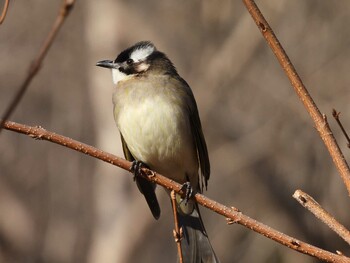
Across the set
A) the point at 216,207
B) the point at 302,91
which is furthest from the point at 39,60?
the point at 216,207

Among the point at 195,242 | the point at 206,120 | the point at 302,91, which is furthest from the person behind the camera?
the point at 206,120

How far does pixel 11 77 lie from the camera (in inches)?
351

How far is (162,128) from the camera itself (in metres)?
4.00

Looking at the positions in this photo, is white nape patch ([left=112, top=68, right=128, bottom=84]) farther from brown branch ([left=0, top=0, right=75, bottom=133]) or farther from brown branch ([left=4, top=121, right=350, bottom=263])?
brown branch ([left=0, top=0, right=75, bottom=133])

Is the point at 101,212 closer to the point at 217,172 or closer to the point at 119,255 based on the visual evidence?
the point at 119,255

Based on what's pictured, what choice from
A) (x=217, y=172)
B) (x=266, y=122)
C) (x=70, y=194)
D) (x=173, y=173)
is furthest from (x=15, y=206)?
(x=173, y=173)

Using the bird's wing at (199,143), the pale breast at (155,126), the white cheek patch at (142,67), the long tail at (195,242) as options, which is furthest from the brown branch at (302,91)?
the white cheek patch at (142,67)

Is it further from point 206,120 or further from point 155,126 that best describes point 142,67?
point 206,120

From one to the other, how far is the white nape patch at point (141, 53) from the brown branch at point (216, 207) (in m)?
1.46

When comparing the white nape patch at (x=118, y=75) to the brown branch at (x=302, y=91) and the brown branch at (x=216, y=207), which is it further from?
the brown branch at (x=302, y=91)

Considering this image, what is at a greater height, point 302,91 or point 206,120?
point 206,120

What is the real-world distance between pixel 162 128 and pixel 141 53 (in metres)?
0.74

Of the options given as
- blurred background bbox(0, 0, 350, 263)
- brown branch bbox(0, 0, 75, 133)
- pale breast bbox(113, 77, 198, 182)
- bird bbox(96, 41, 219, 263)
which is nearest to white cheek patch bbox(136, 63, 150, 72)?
bird bbox(96, 41, 219, 263)

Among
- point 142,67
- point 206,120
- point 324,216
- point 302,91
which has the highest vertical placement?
point 206,120
